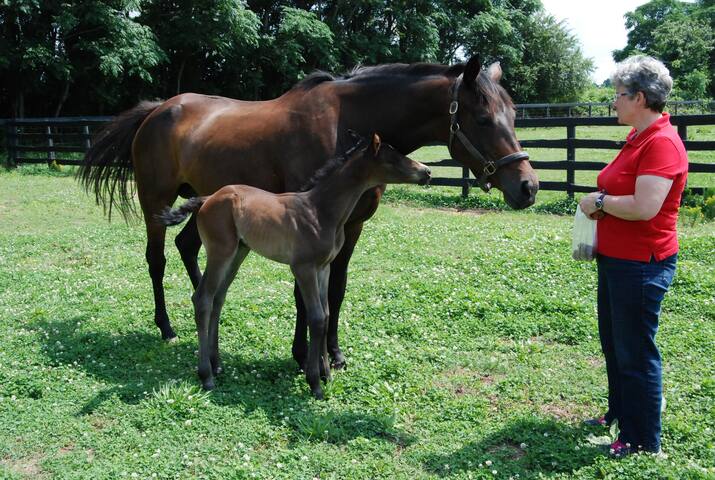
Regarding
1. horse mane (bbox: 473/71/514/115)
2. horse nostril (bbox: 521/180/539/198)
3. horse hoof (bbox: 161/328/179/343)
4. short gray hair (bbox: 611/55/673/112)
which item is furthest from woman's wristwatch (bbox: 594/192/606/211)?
horse hoof (bbox: 161/328/179/343)

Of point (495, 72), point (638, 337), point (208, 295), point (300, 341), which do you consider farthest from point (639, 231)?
point (208, 295)

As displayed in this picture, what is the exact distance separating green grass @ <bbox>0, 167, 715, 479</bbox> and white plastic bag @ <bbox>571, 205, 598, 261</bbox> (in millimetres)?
1164

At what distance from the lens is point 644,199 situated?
3293 mm

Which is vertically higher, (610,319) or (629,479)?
(610,319)

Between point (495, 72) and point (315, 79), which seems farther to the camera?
point (315, 79)

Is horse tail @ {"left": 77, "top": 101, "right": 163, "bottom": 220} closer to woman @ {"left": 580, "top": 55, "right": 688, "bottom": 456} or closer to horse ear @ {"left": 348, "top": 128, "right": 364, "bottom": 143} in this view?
horse ear @ {"left": 348, "top": 128, "right": 364, "bottom": 143}

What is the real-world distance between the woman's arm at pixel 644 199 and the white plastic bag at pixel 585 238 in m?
0.29

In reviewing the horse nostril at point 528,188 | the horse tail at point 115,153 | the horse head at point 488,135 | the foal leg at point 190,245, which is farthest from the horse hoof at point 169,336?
the horse nostril at point 528,188

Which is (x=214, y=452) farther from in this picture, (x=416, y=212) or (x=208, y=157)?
(x=416, y=212)

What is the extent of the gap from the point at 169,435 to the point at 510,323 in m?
3.29

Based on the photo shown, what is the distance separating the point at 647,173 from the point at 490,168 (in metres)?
1.18

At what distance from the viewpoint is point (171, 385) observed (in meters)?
4.64

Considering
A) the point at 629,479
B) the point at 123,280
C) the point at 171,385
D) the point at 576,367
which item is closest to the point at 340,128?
the point at 171,385

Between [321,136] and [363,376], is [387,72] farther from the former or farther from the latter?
[363,376]
